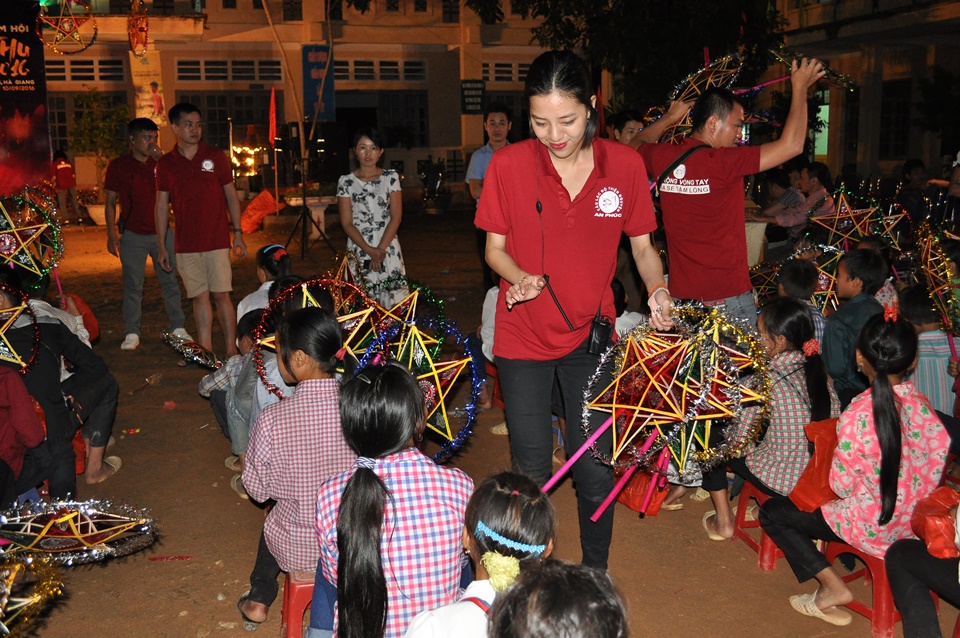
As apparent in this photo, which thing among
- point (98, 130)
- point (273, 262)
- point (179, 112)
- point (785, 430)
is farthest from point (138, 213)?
point (98, 130)

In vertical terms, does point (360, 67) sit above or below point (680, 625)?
above

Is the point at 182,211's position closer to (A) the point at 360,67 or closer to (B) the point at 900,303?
(B) the point at 900,303

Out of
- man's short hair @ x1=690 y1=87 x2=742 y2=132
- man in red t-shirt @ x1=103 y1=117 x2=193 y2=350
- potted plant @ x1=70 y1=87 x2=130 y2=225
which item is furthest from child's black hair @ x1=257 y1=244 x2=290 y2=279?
potted plant @ x1=70 y1=87 x2=130 y2=225

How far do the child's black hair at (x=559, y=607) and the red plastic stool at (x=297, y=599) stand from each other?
1.58 meters

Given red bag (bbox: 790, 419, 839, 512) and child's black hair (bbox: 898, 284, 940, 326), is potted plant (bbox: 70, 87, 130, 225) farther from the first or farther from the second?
red bag (bbox: 790, 419, 839, 512)

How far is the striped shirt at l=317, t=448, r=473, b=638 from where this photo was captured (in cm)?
252

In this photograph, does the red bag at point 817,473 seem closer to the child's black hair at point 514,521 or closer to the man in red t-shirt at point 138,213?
the child's black hair at point 514,521

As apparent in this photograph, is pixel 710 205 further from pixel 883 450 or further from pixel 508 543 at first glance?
pixel 508 543

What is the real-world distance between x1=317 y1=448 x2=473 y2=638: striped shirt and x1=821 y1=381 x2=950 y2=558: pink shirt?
60.1 inches

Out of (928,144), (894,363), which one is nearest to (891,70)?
(928,144)

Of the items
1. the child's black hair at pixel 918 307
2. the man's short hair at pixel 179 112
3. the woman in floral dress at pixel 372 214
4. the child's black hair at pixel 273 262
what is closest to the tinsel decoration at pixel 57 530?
the child's black hair at pixel 273 262

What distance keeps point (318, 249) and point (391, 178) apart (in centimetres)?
815

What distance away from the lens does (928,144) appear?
62.3 ft

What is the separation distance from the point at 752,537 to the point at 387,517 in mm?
2340
